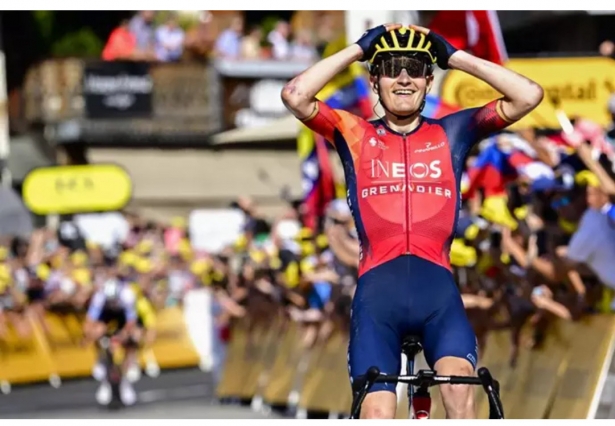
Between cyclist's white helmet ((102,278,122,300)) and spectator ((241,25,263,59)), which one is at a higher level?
spectator ((241,25,263,59))

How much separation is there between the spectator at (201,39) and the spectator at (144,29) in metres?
0.93

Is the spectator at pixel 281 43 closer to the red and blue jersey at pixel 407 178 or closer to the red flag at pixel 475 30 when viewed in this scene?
the red flag at pixel 475 30

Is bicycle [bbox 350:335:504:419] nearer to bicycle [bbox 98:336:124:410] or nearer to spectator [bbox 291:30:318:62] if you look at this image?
bicycle [bbox 98:336:124:410]

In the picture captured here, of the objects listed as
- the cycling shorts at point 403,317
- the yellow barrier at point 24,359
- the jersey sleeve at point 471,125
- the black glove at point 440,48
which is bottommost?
the yellow barrier at point 24,359

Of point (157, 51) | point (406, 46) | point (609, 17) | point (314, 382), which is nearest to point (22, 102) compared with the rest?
point (157, 51)

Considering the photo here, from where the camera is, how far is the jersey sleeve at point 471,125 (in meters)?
6.30

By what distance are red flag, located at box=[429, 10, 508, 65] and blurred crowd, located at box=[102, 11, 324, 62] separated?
1856 cm

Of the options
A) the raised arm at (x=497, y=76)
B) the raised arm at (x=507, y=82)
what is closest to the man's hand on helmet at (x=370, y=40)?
the raised arm at (x=497, y=76)

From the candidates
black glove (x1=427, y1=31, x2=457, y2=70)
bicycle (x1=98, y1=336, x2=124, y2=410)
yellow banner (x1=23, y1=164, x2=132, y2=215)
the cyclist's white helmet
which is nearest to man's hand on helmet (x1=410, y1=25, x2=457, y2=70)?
black glove (x1=427, y1=31, x2=457, y2=70)

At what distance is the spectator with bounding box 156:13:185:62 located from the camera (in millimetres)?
34844

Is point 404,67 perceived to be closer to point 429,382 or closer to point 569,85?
point 429,382

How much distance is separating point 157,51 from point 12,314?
513 inches

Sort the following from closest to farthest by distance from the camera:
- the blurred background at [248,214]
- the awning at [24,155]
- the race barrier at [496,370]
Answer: the race barrier at [496,370], the blurred background at [248,214], the awning at [24,155]

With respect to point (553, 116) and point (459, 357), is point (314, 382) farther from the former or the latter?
point (459, 357)
